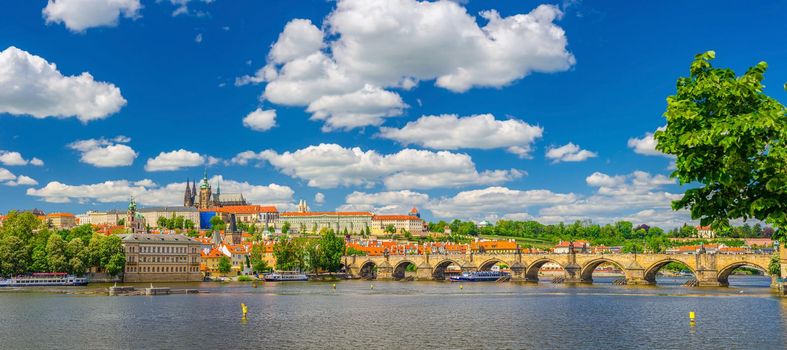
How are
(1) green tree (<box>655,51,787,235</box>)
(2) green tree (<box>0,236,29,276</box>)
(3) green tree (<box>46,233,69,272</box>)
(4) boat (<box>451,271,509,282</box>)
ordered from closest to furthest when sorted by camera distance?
(1) green tree (<box>655,51,787,235</box>) → (2) green tree (<box>0,236,29,276</box>) → (3) green tree (<box>46,233,69,272</box>) → (4) boat (<box>451,271,509,282</box>)

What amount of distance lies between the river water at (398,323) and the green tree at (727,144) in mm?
21578

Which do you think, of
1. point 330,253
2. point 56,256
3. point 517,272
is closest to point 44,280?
point 56,256

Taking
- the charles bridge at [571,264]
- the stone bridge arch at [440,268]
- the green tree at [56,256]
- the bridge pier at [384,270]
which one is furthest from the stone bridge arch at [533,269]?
the green tree at [56,256]

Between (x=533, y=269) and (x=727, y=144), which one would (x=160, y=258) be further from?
(x=727, y=144)

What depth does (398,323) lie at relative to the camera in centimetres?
4628

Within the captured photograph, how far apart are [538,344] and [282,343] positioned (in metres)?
12.8

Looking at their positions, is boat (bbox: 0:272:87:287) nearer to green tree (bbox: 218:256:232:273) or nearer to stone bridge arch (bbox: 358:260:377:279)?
green tree (bbox: 218:256:232:273)

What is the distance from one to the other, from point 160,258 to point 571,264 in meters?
64.4

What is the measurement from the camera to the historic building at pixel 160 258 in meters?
113

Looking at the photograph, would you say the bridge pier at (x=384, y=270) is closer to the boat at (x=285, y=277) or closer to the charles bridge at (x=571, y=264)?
the charles bridge at (x=571, y=264)

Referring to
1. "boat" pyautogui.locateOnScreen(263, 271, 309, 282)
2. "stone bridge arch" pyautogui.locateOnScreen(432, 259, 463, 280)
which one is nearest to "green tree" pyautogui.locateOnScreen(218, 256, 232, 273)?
"boat" pyautogui.locateOnScreen(263, 271, 309, 282)

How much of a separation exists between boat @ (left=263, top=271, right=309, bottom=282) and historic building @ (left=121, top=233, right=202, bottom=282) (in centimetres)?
1227

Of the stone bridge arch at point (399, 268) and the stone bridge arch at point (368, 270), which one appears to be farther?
the stone bridge arch at point (368, 270)

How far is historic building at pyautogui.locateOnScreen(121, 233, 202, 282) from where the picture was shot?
112938mm
